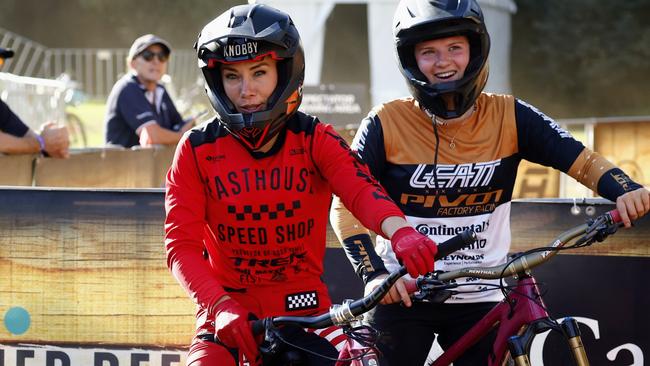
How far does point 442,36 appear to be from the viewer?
441cm

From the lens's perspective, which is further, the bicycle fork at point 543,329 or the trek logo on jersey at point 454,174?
the trek logo on jersey at point 454,174

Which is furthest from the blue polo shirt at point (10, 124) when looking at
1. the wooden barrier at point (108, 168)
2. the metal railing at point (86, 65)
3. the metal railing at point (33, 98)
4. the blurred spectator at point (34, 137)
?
the metal railing at point (86, 65)

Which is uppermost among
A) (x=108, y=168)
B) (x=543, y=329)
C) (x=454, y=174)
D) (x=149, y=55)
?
(x=149, y=55)

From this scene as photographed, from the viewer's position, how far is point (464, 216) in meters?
4.50

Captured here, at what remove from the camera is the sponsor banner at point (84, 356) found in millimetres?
5855

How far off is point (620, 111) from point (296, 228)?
3320cm

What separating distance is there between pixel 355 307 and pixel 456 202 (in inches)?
44.1

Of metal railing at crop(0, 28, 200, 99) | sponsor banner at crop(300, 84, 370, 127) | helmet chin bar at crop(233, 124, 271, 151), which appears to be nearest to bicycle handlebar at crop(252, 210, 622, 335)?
helmet chin bar at crop(233, 124, 271, 151)

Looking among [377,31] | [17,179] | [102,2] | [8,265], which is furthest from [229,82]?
[102,2]

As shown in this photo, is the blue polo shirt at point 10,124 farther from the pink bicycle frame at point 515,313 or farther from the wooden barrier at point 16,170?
the pink bicycle frame at point 515,313

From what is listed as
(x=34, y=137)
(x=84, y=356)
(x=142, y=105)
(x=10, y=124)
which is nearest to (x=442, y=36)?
(x=84, y=356)

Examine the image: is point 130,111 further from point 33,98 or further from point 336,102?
point 33,98

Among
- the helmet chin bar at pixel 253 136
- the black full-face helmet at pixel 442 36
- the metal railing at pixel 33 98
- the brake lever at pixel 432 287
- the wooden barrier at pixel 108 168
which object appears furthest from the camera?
the metal railing at pixel 33 98

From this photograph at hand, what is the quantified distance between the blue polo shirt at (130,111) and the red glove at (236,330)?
737 cm
